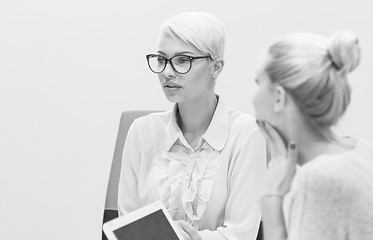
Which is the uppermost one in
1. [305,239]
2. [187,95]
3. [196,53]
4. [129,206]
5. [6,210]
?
[196,53]

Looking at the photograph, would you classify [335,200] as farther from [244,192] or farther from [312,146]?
[244,192]

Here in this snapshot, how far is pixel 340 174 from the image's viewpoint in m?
1.05

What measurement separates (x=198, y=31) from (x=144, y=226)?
638 millimetres

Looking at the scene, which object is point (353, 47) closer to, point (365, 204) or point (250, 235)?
point (365, 204)

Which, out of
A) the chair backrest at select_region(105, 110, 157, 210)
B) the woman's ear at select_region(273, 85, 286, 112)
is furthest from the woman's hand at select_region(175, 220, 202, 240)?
the woman's ear at select_region(273, 85, 286, 112)

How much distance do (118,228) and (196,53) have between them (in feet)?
2.08

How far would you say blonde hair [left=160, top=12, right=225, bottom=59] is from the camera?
67.1 inches

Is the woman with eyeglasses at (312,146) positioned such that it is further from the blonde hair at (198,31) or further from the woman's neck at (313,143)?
the blonde hair at (198,31)

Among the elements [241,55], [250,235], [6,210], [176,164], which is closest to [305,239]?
[250,235]

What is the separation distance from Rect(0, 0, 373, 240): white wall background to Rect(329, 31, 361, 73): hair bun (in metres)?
1.35

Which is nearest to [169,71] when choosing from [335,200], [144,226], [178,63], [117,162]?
[178,63]

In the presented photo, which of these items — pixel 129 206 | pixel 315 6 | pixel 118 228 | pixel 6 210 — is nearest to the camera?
pixel 118 228

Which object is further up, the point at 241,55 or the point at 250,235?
the point at 241,55

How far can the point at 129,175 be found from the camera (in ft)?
6.03
